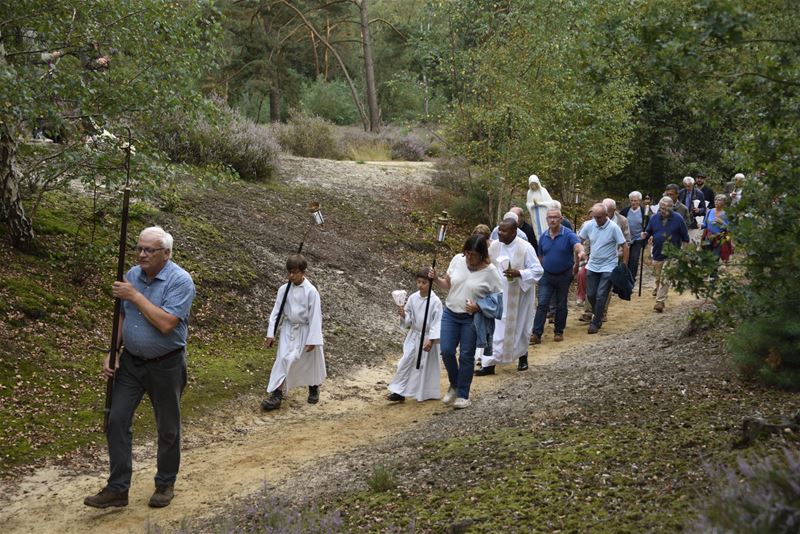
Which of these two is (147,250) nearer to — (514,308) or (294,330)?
(294,330)

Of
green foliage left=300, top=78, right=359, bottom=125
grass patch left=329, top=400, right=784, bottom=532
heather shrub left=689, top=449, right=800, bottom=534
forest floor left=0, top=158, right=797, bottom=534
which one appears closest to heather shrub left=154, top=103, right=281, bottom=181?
forest floor left=0, top=158, right=797, bottom=534

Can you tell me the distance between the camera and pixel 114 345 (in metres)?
7.04

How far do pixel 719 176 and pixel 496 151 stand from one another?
34.8 feet

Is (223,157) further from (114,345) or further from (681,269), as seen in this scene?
(681,269)

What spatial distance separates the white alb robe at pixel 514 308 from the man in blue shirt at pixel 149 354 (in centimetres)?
602

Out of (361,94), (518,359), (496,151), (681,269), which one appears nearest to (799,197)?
(681,269)

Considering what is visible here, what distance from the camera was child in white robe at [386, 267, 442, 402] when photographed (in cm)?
1071

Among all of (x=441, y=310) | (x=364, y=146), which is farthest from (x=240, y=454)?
(x=364, y=146)

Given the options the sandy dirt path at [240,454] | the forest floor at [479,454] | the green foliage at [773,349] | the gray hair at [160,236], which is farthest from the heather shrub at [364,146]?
the gray hair at [160,236]

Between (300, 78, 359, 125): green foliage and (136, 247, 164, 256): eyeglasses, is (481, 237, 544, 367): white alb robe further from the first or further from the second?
(300, 78, 359, 125): green foliage

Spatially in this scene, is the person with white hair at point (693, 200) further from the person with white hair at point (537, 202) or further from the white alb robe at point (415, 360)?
the white alb robe at point (415, 360)

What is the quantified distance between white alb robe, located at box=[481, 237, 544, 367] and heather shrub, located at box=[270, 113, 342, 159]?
15704 millimetres

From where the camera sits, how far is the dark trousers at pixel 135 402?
22.9ft

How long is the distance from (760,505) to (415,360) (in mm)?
7076
